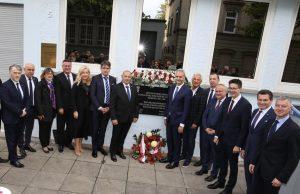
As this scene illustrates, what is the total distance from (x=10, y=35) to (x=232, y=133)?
18.2ft

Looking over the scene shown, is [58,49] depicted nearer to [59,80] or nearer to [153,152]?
[59,80]

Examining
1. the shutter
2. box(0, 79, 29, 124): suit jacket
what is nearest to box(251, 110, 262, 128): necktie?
box(0, 79, 29, 124): suit jacket

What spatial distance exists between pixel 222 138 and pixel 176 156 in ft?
4.66

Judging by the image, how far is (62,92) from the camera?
19.7ft

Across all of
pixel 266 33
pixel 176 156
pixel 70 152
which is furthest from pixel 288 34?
pixel 70 152

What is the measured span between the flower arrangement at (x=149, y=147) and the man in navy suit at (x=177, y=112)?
322mm

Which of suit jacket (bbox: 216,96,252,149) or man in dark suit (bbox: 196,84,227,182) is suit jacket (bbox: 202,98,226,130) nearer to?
man in dark suit (bbox: 196,84,227,182)

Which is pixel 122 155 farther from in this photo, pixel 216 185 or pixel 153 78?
pixel 216 185

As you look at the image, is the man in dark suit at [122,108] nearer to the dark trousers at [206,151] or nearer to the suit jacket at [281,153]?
the dark trousers at [206,151]

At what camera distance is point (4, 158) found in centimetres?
579

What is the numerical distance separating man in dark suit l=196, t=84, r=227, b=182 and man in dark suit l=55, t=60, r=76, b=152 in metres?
2.89

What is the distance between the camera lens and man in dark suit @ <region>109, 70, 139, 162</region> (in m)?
5.94

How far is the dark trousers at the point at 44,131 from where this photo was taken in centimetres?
606

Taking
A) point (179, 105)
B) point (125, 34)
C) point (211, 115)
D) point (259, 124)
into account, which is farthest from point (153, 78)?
point (259, 124)
